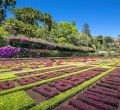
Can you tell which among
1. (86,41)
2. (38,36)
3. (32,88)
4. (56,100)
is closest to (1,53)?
(32,88)

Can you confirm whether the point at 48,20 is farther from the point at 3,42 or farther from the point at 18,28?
the point at 3,42

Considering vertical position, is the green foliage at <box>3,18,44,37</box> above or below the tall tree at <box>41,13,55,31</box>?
below

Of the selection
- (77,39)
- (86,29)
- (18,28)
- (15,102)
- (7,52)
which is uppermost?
(86,29)

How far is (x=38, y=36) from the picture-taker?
51.0 m

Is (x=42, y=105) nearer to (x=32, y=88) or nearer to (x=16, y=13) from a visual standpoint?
(x=32, y=88)

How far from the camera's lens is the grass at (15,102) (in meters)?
4.93

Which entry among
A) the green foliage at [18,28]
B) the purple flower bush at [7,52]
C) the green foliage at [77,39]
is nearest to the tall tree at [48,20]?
the green foliage at [77,39]

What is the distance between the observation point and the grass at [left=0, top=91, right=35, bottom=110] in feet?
16.2

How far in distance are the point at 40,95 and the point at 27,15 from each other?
6012cm

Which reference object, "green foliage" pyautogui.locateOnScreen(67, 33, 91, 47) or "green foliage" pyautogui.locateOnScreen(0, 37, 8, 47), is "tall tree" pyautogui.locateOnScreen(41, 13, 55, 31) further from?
"green foliage" pyautogui.locateOnScreen(0, 37, 8, 47)

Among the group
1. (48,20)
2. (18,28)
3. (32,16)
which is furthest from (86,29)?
(18,28)

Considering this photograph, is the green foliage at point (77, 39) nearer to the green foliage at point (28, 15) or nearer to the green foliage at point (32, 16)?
the green foliage at point (32, 16)

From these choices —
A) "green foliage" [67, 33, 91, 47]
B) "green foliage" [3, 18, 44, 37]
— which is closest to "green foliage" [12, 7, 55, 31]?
"green foliage" [67, 33, 91, 47]

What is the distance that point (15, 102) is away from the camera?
5277 millimetres
